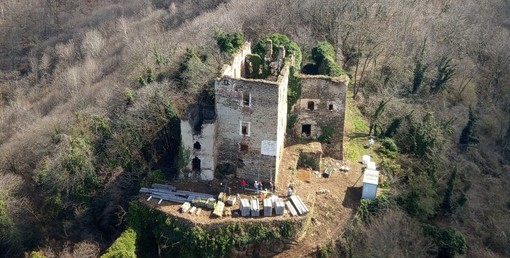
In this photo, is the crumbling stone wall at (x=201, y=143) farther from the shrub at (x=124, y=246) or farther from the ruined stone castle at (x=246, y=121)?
the shrub at (x=124, y=246)

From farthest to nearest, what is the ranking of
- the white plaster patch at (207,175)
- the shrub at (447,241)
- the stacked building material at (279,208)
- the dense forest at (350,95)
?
the dense forest at (350,95), the white plaster patch at (207,175), the shrub at (447,241), the stacked building material at (279,208)

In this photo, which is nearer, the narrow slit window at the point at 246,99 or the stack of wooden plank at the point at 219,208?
the stack of wooden plank at the point at 219,208

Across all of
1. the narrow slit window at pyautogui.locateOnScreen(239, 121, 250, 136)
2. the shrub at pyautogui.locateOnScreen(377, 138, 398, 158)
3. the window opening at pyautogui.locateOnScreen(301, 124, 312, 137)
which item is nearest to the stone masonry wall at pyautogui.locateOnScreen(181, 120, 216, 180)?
the narrow slit window at pyautogui.locateOnScreen(239, 121, 250, 136)

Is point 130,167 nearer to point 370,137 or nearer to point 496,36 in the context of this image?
point 370,137

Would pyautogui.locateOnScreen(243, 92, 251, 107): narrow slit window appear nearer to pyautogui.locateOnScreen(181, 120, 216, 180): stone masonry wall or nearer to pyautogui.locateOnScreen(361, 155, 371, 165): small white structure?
pyautogui.locateOnScreen(181, 120, 216, 180): stone masonry wall

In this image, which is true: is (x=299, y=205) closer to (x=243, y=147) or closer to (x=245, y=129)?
(x=243, y=147)

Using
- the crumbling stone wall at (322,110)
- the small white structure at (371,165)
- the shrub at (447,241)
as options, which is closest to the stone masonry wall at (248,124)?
the crumbling stone wall at (322,110)

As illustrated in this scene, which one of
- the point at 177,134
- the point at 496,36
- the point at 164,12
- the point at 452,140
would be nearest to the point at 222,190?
the point at 177,134
